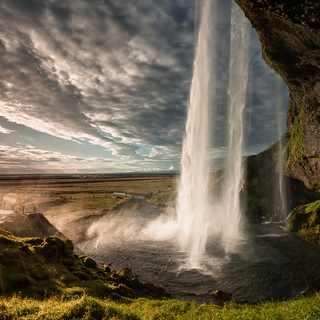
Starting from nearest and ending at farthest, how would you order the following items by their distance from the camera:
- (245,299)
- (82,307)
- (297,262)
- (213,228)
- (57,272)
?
(82,307)
(57,272)
(245,299)
(297,262)
(213,228)

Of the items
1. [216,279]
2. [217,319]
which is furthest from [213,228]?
[217,319]

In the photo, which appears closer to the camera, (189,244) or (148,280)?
(148,280)

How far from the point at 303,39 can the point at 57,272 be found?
3499 cm

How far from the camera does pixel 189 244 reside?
31266 millimetres

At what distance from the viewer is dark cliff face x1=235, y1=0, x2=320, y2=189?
1580 cm

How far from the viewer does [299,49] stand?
76.9 ft

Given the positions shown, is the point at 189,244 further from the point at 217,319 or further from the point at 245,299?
the point at 217,319

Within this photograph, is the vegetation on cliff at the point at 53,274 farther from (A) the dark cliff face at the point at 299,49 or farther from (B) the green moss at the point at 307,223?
(B) the green moss at the point at 307,223

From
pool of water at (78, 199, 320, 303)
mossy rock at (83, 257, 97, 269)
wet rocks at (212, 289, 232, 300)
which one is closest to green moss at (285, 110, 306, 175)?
pool of water at (78, 199, 320, 303)

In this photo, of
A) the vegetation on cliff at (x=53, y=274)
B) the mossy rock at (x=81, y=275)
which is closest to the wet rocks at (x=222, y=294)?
the vegetation on cliff at (x=53, y=274)

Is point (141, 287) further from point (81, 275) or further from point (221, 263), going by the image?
point (221, 263)

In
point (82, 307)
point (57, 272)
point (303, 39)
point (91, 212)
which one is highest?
point (303, 39)

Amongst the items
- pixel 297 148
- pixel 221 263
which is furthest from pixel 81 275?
pixel 297 148

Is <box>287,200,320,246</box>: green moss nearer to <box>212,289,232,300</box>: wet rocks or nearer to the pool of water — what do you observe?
the pool of water
